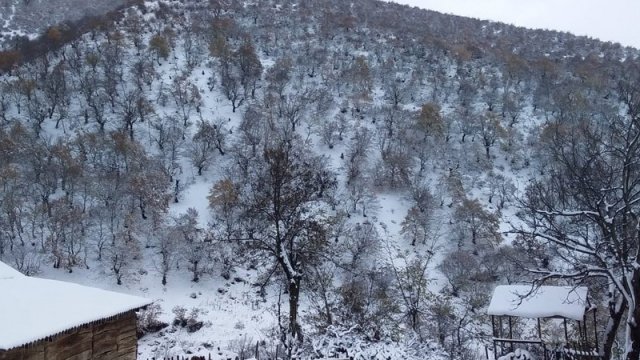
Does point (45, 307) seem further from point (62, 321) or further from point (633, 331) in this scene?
point (633, 331)

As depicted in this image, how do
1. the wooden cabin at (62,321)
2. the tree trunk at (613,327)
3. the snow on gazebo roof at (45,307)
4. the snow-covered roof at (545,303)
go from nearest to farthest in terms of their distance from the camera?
1. the snow on gazebo roof at (45,307)
2. the wooden cabin at (62,321)
3. the tree trunk at (613,327)
4. the snow-covered roof at (545,303)

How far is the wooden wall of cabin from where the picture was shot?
8055 mm

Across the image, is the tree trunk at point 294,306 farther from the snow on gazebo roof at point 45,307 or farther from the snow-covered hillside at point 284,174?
the snow on gazebo roof at point 45,307

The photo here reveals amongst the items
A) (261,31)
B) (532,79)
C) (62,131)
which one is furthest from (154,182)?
(532,79)

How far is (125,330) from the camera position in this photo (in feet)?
34.3

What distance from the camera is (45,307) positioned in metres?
8.48

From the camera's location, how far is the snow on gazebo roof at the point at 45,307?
24.6 feet

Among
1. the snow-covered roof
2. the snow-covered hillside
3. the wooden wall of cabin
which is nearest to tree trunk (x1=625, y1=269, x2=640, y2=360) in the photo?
the snow-covered hillside

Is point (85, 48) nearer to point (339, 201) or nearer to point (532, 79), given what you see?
point (339, 201)

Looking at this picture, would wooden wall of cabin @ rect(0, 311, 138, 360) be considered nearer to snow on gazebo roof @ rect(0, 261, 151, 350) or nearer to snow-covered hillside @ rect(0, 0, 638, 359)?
snow on gazebo roof @ rect(0, 261, 151, 350)

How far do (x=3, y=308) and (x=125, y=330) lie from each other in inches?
114

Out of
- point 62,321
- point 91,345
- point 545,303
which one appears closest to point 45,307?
point 62,321

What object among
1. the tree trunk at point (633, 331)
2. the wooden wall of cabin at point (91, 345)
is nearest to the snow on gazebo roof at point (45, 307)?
the wooden wall of cabin at point (91, 345)

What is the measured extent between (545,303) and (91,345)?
47.8 feet
